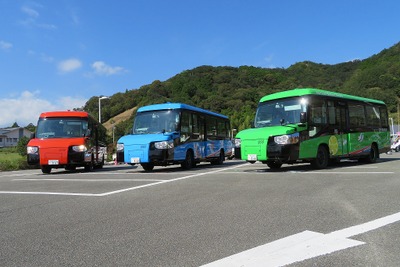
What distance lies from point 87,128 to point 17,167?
33.5ft

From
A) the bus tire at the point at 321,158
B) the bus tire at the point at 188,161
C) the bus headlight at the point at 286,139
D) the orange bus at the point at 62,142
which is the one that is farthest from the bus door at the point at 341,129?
the orange bus at the point at 62,142

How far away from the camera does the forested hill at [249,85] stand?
7375 cm

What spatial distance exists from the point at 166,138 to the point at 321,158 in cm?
585

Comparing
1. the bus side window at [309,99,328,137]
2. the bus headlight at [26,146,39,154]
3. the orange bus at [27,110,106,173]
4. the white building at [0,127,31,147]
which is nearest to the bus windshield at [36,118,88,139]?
the orange bus at [27,110,106,173]

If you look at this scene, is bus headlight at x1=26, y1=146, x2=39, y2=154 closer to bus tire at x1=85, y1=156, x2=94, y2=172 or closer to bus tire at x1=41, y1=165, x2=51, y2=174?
bus tire at x1=41, y1=165, x2=51, y2=174

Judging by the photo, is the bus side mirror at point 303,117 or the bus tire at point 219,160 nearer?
the bus side mirror at point 303,117

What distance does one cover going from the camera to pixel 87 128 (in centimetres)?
1733

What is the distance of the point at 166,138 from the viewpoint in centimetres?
1484

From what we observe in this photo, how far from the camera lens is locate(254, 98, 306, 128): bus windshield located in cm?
1354

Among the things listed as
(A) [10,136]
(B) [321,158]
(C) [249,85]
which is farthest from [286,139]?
(A) [10,136]

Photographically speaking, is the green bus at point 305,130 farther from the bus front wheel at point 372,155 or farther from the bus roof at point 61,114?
the bus roof at point 61,114

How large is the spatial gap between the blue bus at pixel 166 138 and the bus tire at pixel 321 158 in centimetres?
534

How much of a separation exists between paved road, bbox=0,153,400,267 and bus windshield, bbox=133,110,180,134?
7082 millimetres

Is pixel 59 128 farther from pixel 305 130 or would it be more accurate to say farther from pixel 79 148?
pixel 305 130
